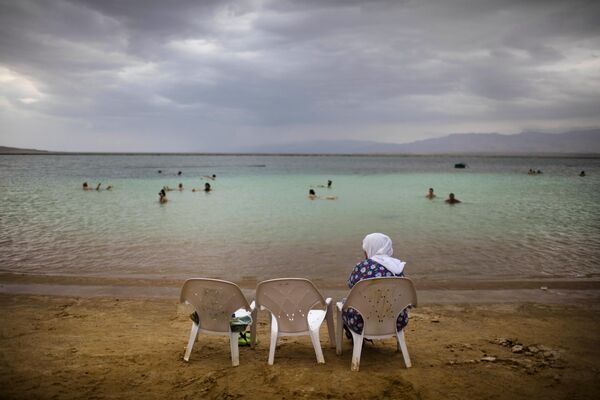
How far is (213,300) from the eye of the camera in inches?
174

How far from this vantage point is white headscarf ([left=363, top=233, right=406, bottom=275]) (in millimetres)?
4570

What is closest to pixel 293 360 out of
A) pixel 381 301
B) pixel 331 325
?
pixel 331 325

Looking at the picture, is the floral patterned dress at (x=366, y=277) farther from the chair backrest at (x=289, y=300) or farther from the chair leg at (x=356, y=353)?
the chair backrest at (x=289, y=300)

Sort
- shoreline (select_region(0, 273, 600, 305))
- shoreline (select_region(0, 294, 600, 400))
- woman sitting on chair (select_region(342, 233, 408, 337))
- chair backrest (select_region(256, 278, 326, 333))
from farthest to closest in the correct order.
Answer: shoreline (select_region(0, 273, 600, 305)) → woman sitting on chair (select_region(342, 233, 408, 337)) → chair backrest (select_region(256, 278, 326, 333)) → shoreline (select_region(0, 294, 600, 400))

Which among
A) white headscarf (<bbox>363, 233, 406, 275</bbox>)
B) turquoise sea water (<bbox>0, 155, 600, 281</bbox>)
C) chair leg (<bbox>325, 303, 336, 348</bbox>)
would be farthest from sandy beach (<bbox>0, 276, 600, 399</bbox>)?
turquoise sea water (<bbox>0, 155, 600, 281</bbox>)

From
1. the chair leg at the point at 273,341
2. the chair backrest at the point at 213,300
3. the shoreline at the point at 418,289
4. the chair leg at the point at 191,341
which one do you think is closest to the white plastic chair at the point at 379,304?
the chair leg at the point at 273,341

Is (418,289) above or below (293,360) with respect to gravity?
below

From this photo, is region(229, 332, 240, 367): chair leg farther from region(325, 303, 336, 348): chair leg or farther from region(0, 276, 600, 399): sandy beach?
region(325, 303, 336, 348): chair leg

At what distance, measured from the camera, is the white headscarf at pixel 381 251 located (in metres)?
4.57

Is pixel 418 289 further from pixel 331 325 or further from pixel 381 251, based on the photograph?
pixel 381 251

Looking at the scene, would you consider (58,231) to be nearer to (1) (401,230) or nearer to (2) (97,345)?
(2) (97,345)

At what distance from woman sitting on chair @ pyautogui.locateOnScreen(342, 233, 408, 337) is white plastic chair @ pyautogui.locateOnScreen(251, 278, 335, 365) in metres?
0.36

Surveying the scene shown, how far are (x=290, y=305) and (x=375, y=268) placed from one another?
1.03 m

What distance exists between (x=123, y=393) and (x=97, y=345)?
146 cm
